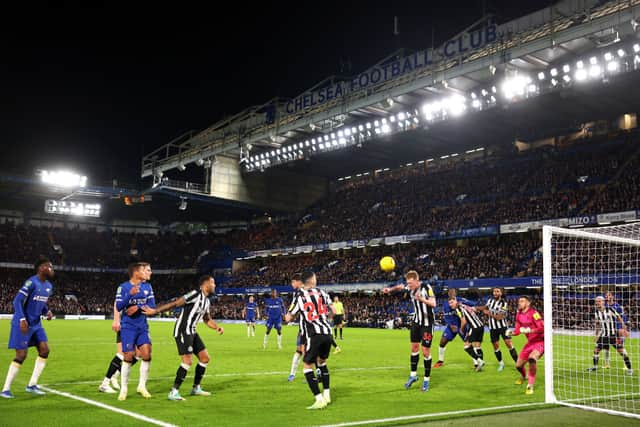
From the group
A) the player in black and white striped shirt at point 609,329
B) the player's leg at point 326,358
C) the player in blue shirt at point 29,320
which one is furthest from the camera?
the player in black and white striped shirt at point 609,329

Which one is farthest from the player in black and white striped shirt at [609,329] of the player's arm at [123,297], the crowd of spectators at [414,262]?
the crowd of spectators at [414,262]

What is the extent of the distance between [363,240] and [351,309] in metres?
6.62

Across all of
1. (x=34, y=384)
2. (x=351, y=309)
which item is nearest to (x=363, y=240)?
(x=351, y=309)

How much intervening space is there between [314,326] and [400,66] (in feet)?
93.5

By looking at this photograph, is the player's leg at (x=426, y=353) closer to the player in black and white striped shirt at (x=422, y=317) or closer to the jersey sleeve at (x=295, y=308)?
the player in black and white striped shirt at (x=422, y=317)

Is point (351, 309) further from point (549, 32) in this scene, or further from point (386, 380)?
point (386, 380)

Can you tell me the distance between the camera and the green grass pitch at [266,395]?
8375 mm

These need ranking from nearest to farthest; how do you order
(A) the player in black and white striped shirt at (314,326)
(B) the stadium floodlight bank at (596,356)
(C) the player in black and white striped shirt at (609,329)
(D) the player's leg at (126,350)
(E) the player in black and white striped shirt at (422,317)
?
(A) the player in black and white striped shirt at (314,326)
(D) the player's leg at (126,350)
(B) the stadium floodlight bank at (596,356)
(E) the player in black and white striped shirt at (422,317)
(C) the player in black and white striped shirt at (609,329)

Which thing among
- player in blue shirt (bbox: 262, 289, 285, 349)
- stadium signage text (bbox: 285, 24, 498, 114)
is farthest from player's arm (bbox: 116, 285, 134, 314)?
stadium signage text (bbox: 285, 24, 498, 114)

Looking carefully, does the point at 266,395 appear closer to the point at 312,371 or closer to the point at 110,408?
the point at 312,371

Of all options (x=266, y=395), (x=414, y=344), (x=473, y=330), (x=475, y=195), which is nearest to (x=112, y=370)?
(x=266, y=395)

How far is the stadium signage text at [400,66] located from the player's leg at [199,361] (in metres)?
25.7

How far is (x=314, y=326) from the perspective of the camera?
948 centimetres

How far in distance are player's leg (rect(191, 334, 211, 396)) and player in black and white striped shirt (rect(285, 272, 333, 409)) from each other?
1765mm
